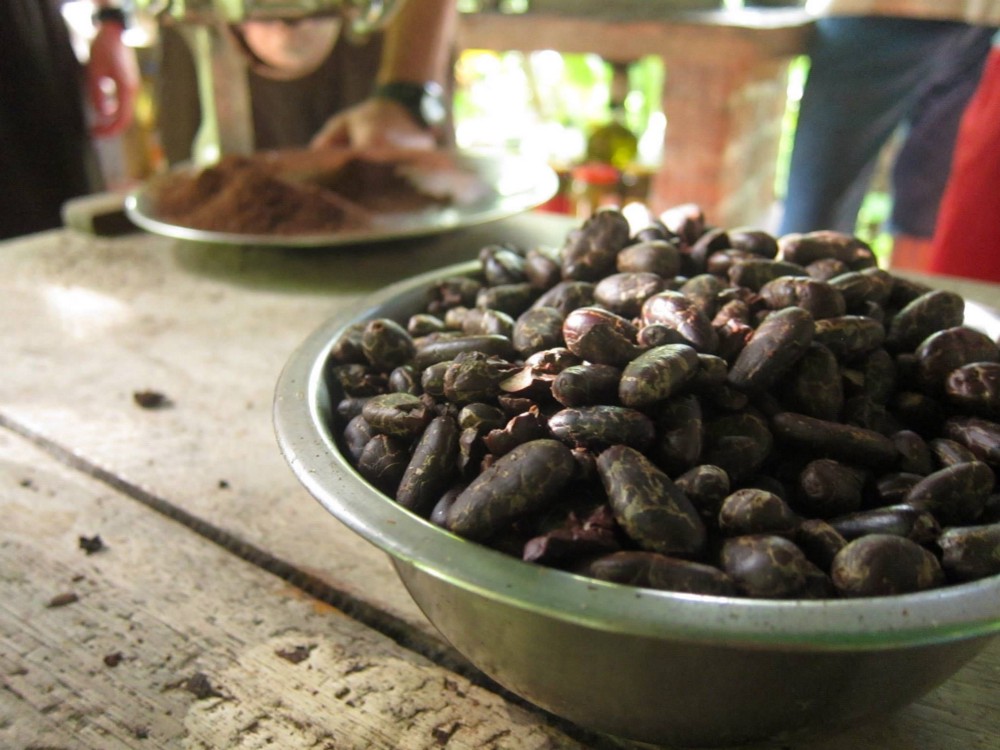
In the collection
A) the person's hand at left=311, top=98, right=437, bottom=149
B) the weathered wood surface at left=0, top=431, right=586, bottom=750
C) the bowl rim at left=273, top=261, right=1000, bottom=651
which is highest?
the bowl rim at left=273, top=261, right=1000, bottom=651

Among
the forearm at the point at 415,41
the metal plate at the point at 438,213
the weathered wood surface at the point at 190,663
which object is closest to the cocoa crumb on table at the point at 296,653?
the weathered wood surface at the point at 190,663

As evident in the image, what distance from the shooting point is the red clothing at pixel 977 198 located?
139cm

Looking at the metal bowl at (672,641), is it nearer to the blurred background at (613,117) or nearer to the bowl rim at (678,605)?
the bowl rim at (678,605)

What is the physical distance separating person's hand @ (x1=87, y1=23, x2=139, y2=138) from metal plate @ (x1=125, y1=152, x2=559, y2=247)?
70cm

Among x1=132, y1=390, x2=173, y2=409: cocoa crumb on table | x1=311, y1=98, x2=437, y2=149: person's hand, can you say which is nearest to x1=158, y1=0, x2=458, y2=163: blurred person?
x1=311, y1=98, x2=437, y2=149: person's hand

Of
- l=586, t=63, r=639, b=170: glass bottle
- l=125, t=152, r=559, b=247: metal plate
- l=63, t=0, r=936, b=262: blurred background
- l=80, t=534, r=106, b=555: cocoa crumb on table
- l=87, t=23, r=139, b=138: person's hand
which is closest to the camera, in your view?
l=80, t=534, r=106, b=555: cocoa crumb on table

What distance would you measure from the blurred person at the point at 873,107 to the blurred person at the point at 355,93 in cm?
80

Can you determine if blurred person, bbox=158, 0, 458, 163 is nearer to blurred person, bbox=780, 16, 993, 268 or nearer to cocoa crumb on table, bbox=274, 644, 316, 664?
blurred person, bbox=780, 16, 993, 268

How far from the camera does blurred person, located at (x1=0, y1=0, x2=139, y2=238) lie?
5.46 feet

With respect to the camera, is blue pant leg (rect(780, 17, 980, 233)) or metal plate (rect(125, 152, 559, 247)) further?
blue pant leg (rect(780, 17, 980, 233))

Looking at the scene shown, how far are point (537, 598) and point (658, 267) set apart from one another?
12.5 inches

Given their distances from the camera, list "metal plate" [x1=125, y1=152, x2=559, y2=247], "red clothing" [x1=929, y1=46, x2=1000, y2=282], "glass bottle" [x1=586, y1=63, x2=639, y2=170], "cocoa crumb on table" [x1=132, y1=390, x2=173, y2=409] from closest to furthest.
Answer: "cocoa crumb on table" [x1=132, y1=390, x2=173, y2=409] < "metal plate" [x1=125, y1=152, x2=559, y2=247] < "red clothing" [x1=929, y1=46, x2=1000, y2=282] < "glass bottle" [x1=586, y1=63, x2=639, y2=170]

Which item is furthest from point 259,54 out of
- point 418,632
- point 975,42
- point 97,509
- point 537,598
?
point 975,42

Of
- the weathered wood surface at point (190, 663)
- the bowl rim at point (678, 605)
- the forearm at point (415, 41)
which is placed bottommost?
Result: the weathered wood surface at point (190, 663)
